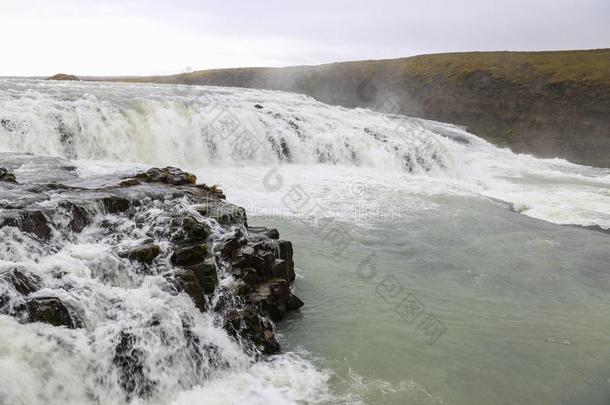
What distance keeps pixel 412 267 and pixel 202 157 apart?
8.56 meters

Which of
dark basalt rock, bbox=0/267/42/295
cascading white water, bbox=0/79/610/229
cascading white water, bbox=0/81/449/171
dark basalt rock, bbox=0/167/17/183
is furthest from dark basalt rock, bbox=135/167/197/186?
cascading white water, bbox=0/81/449/171

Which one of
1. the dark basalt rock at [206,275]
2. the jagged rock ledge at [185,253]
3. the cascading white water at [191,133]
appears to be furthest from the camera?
the cascading white water at [191,133]

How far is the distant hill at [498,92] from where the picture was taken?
33.1 m

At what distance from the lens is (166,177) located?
7.96m

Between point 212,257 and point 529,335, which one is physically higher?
point 212,257

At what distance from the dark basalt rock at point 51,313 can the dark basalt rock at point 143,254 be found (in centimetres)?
109

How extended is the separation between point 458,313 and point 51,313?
4.84 meters

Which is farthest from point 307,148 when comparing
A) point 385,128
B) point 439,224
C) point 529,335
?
point 529,335

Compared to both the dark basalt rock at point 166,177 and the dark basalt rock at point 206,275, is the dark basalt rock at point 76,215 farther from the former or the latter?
the dark basalt rock at point 166,177

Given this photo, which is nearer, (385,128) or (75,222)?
(75,222)

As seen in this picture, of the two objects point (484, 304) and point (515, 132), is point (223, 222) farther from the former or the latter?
point (515, 132)

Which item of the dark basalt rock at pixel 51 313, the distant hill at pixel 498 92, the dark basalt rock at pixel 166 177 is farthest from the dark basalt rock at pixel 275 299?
the distant hill at pixel 498 92

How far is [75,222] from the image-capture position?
581 cm

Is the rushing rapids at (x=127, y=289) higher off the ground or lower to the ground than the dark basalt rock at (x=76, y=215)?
lower
